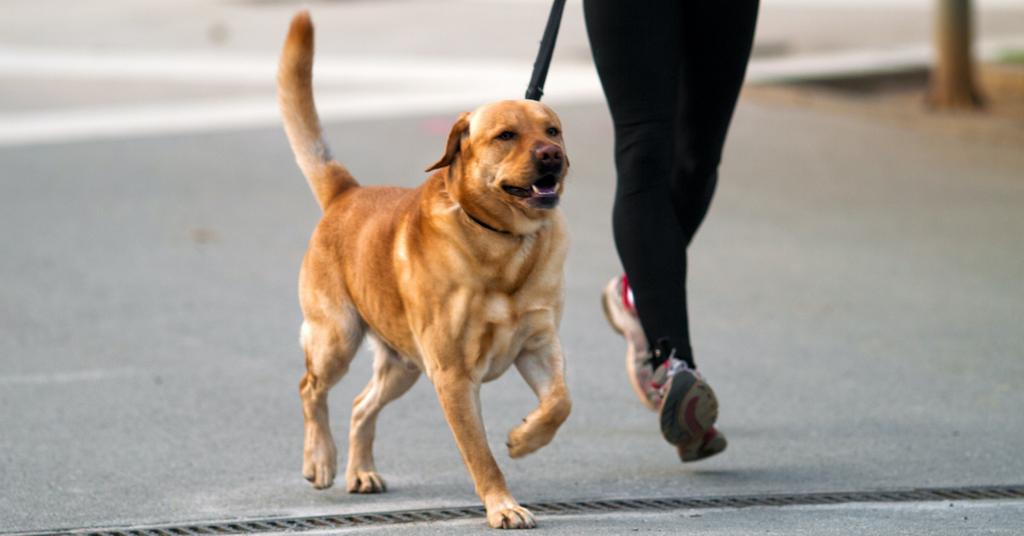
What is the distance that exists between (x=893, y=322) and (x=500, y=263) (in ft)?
11.3

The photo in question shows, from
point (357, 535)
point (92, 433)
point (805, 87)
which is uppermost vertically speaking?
point (805, 87)

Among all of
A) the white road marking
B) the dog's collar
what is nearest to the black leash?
the dog's collar

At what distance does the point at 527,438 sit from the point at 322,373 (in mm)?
720

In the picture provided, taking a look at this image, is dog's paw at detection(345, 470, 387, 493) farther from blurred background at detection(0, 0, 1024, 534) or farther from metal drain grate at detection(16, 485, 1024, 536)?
metal drain grate at detection(16, 485, 1024, 536)

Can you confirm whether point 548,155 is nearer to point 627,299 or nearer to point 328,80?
point 627,299

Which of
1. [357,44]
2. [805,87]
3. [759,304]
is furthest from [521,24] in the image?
[759,304]

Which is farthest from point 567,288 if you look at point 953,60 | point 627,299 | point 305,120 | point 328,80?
point 328,80

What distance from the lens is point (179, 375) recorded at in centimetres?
608

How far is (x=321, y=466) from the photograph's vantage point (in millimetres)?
4539

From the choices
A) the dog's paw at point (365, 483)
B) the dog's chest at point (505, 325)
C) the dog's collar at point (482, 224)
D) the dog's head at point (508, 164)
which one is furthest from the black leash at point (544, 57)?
the dog's paw at point (365, 483)

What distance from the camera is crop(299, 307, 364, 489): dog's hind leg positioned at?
4.49 m

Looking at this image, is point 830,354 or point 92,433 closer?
point 92,433

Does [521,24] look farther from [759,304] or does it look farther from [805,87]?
[759,304]

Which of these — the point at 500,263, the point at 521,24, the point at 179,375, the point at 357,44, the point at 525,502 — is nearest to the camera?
the point at 500,263
